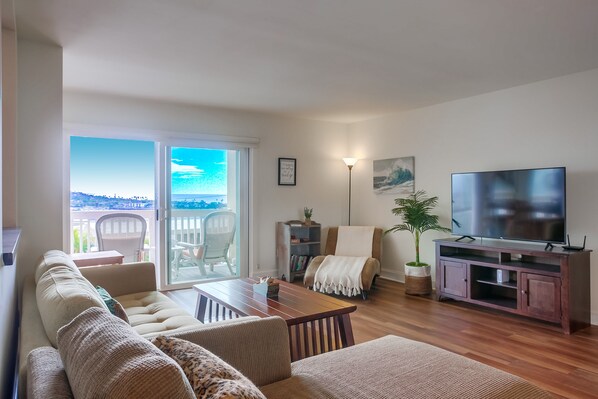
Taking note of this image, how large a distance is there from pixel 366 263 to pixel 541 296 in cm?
173

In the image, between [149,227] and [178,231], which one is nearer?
[178,231]

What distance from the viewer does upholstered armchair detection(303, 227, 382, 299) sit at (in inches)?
176

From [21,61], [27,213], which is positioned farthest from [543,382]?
[21,61]

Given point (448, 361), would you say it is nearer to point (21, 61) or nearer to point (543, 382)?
point (543, 382)

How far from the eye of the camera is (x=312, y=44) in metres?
2.93

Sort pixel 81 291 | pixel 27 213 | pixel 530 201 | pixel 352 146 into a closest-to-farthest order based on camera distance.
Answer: pixel 81 291, pixel 27 213, pixel 530 201, pixel 352 146

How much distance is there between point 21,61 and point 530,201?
4348 mm

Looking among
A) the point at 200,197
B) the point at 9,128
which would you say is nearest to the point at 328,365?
the point at 9,128

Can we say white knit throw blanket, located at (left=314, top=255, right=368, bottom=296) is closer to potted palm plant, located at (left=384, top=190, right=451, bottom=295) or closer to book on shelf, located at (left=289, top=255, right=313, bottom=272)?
potted palm plant, located at (left=384, top=190, right=451, bottom=295)

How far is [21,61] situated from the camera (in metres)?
2.80

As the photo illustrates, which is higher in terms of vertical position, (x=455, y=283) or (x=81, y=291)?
(x=81, y=291)

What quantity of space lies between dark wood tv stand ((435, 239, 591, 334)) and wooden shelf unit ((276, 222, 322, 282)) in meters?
1.80

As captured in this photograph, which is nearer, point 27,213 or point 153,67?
point 27,213

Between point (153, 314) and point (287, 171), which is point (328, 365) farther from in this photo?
point (287, 171)
